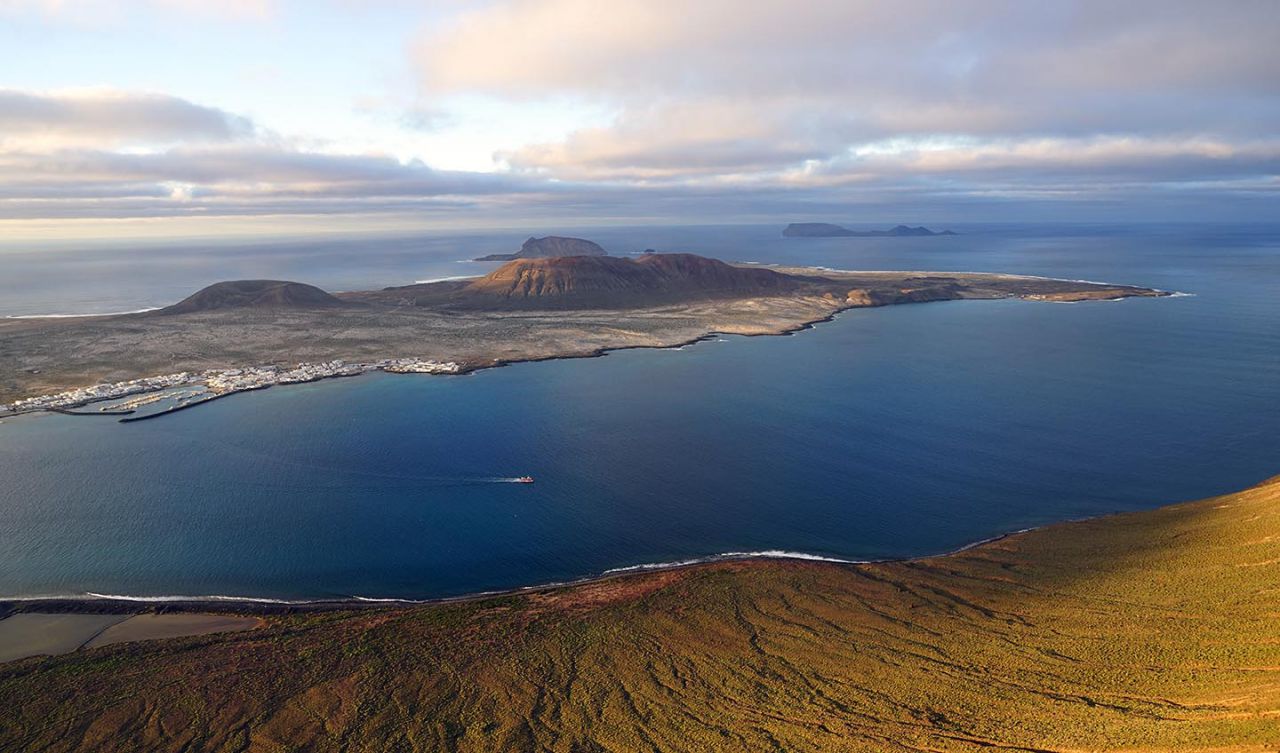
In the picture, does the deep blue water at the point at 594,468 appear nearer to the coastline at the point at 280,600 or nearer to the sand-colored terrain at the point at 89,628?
the coastline at the point at 280,600

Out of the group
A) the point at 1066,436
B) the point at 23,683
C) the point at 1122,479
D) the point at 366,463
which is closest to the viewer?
the point at 23,683

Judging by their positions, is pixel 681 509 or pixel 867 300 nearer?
pixel 681 509

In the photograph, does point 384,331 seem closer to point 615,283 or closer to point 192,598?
point 615,283

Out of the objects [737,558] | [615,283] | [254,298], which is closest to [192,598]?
[737,558]

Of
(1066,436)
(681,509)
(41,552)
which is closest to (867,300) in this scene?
(1066,436)

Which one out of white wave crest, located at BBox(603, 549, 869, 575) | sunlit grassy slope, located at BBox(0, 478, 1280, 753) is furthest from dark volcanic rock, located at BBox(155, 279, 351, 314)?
white wave crest, located at BBox(603, 549, 869, 575)

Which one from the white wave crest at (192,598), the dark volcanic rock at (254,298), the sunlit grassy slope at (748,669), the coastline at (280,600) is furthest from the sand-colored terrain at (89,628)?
the dark volcanic rock at (254,298)

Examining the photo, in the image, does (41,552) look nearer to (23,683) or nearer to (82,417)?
(23,683)
